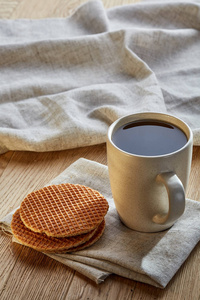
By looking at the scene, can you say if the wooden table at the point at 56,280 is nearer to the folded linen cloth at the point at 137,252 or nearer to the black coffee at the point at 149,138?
the folded linen cloth at the point at 137,252

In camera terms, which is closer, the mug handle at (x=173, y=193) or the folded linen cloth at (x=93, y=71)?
the mug handle at (x=173, y=193)

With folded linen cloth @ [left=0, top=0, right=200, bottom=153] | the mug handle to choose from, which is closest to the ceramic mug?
the mug handle

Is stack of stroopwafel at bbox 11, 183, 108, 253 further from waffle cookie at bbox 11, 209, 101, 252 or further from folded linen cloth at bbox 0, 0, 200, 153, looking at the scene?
folded linen cloth at bbox 0, 0, 200, 153

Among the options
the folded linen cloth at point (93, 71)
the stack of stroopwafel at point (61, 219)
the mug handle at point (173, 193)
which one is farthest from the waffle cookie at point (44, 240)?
the folded linen cloth at point (93, 71)

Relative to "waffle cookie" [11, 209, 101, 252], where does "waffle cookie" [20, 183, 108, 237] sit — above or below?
above

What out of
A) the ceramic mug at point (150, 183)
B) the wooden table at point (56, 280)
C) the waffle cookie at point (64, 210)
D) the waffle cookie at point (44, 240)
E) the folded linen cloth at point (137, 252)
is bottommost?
the wooden table at point (56, 280)

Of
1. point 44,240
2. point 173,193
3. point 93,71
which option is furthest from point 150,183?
point 93,71

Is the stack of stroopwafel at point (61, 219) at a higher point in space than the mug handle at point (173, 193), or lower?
lower

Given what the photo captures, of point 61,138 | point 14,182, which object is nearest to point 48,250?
point 14,182
